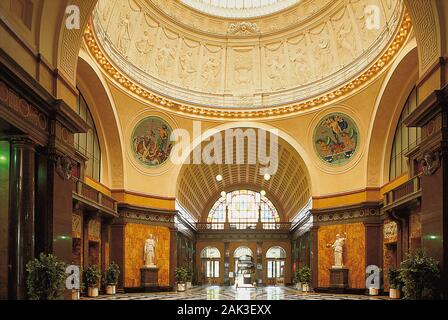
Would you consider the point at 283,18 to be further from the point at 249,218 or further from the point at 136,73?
the point at 249,218

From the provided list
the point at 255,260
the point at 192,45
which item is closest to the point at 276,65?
the point at 192,45

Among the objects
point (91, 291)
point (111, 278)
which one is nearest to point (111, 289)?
point (111, 278)

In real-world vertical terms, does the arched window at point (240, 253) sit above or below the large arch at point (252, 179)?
below

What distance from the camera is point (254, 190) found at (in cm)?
4653

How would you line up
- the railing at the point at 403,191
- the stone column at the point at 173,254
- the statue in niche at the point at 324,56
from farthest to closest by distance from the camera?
1. the stone column at the point at 173,254
2. the statue in niche at the point at 324,56
3. the railing at the point at 403,191

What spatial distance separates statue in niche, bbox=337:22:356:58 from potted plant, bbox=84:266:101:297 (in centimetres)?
1579

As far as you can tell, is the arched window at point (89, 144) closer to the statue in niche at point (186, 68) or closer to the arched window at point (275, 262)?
the statue in niche at point (186, 68)

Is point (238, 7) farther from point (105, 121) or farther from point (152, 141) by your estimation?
point (105, 121)

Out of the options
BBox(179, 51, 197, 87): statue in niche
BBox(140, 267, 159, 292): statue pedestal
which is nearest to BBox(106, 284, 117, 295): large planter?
BBox(140, 267, 159, 292): statue pedestal

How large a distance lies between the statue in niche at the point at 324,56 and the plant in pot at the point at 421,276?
55.9ft

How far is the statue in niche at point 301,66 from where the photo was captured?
1204 inches

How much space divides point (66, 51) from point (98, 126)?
11.9 metres

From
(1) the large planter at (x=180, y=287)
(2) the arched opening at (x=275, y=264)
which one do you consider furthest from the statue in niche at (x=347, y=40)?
(2) the arched opening at (x=275, y=264)

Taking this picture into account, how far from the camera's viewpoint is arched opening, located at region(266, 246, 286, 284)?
144 feet
